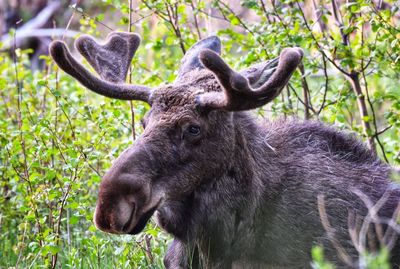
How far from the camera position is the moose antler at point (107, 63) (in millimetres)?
5105

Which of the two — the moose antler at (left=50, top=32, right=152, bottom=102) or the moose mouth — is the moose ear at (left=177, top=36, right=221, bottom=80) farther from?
the moose mouth

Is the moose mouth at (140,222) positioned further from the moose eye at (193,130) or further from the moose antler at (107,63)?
the moose antler at (107,63)

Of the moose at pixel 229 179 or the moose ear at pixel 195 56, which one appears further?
the moose ear at pixel 195 56

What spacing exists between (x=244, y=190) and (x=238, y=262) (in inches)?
17.8

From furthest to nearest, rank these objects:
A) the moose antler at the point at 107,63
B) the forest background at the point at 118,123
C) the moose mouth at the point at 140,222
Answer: the forest background at the point at 118,123 < the moose antler at the point at 107,63 < the moose mouth at the point at 140,222

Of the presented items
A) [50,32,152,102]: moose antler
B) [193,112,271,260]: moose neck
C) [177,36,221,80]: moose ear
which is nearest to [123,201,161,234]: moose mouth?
[193,112,271,260]: moose neck

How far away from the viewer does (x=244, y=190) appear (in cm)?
502

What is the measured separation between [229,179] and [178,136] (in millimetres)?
418

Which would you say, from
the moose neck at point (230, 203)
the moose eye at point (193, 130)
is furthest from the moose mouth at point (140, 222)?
the moose eye at point (193, 130)

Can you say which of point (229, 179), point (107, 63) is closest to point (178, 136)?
point (229, 179)

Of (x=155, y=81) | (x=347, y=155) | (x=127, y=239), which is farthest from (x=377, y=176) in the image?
(x=155, y=81)

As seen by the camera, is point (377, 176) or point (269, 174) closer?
point (269, 174)

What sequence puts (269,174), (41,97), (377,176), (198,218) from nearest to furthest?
(198,218)
(269,174)
(377,176)
(41,97)

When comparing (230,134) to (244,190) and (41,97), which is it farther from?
(41,97)
